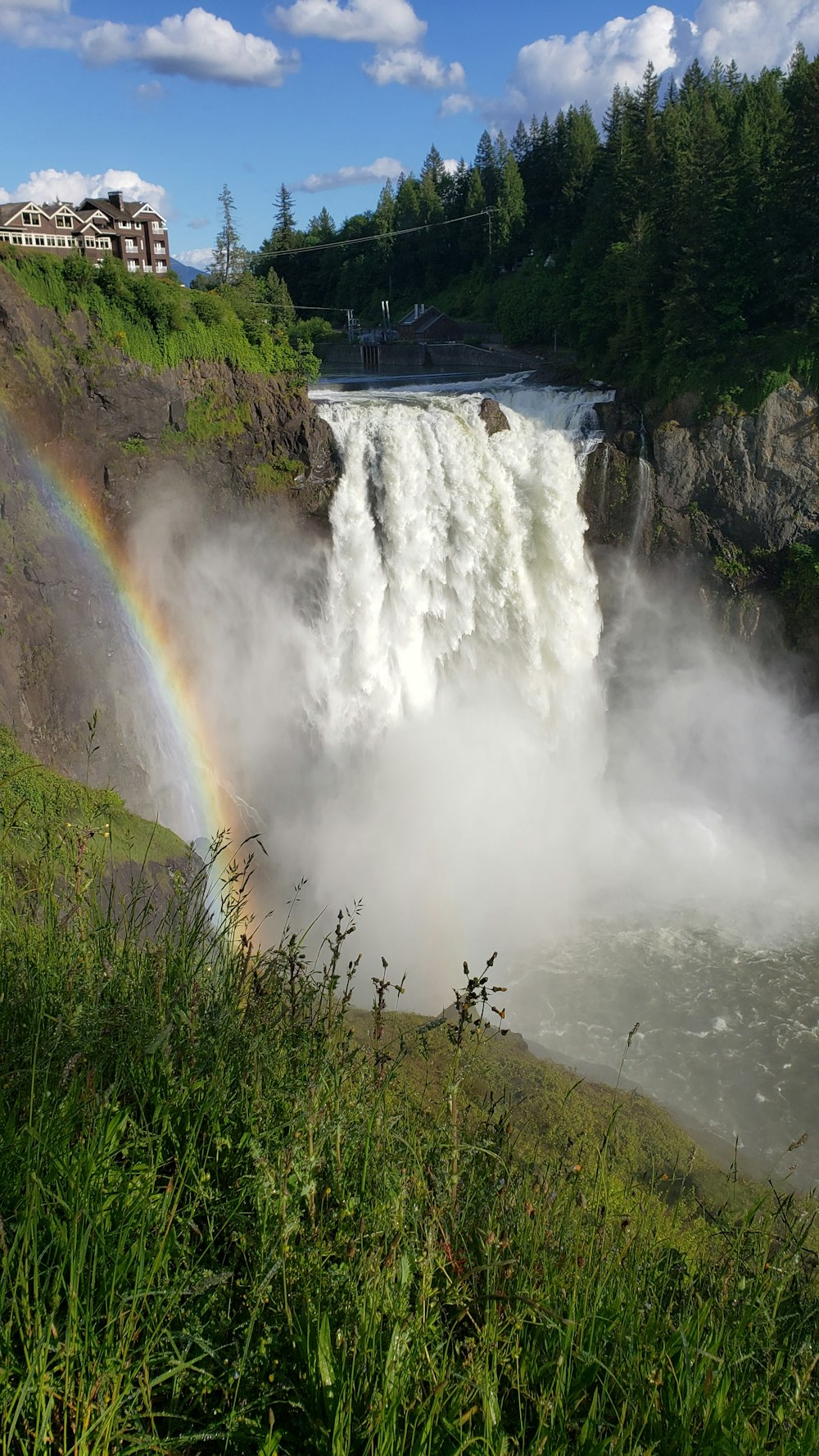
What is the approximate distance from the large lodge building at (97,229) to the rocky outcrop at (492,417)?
27.5ft

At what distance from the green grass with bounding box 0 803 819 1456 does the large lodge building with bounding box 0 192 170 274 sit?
19.6 meters

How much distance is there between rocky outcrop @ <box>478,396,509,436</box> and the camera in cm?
2334

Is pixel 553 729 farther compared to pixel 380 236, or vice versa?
pixel 380 236

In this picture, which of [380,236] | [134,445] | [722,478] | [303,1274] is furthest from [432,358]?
[303,1274]

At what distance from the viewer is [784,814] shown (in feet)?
77.5

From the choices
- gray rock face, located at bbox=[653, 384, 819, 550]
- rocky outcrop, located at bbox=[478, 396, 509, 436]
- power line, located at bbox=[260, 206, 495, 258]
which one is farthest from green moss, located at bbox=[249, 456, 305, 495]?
power line, located at bbox=[260, 206, 495, 258]

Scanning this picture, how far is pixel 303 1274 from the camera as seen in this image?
2518 millimetres

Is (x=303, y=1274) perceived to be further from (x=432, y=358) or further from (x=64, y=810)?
(x=432, y=358)

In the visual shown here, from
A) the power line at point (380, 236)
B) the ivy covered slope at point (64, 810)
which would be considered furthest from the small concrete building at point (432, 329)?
the ivy covered slope at point (64, 810)

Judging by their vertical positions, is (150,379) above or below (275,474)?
above

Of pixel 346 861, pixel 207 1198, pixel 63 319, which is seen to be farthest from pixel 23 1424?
pixel 63 319

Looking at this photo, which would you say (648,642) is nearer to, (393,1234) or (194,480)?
(194,480)

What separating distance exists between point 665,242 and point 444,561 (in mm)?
12279

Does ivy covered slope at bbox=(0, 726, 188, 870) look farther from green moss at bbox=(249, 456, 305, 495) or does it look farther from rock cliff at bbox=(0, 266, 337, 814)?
green moss at bbox=(249, 456, 305, 495)
